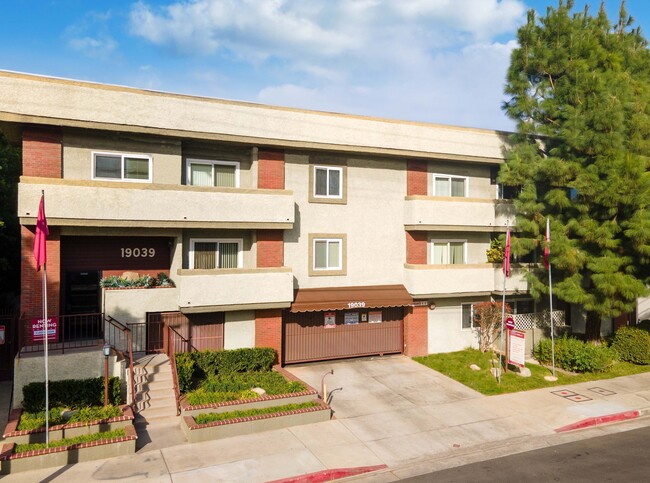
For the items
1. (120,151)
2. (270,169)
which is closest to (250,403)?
(270,169)

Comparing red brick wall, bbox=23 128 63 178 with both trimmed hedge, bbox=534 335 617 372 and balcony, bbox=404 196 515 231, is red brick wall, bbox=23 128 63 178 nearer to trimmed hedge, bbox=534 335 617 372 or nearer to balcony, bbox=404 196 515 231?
balcony, bbox=404 196 515 231

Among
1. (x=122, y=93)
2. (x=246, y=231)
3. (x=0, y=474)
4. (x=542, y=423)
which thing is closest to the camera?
(x=0, y=474)

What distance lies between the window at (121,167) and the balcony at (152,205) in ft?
3.19

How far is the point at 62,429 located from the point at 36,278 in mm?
5584

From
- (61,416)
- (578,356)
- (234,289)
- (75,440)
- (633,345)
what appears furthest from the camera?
(633,345)

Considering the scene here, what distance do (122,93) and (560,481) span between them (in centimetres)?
1669

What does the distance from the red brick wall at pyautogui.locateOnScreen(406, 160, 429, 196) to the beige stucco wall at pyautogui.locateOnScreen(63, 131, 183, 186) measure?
9681 mm

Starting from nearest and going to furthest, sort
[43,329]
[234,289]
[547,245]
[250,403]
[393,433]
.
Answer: [393,433] < [250,403] < [43,329] < [234,289] < [547,245]

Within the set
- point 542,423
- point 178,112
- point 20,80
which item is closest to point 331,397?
point 542,423

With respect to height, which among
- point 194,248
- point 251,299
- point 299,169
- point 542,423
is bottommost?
point 542,423

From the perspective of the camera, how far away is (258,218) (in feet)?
59.1

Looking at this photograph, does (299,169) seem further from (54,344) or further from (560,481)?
(560,481)

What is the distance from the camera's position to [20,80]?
49.5 ft

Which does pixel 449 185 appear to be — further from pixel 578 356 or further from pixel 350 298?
pixel 578 356
